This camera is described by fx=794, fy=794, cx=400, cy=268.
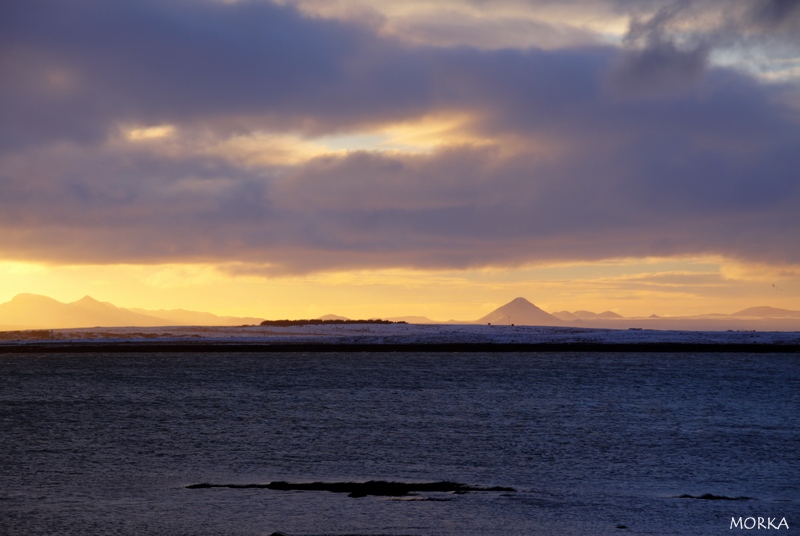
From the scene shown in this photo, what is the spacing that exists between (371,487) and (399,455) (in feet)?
22.3

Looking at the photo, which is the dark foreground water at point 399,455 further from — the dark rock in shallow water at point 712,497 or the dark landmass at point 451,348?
the dark landmass at point 451,348

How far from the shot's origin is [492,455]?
29.2 m

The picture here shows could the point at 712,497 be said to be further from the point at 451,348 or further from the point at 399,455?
the point at 451,348

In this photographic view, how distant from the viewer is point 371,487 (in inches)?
871

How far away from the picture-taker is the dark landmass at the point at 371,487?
848 inches

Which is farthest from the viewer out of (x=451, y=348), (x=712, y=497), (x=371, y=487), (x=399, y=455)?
(x=451, y=348)

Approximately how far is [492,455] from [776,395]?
35.0 m

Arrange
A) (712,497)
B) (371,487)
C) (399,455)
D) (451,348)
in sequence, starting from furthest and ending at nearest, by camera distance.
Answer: (451,348) < (399,455) < (371,487) < (712,497)

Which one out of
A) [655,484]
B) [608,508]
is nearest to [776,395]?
[655,484]

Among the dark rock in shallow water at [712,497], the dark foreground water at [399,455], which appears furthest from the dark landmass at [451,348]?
the dark rock in shallow water at [712,497]

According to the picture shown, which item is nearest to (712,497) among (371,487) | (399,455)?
(371,487)

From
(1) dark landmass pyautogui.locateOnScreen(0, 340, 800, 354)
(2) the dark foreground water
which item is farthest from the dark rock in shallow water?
(1) dark landmass pyautogui.locateOnScreen(0, 340, 800, 354)

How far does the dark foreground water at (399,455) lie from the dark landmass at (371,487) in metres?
0.63

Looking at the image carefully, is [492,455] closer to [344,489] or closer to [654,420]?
[344,489]
